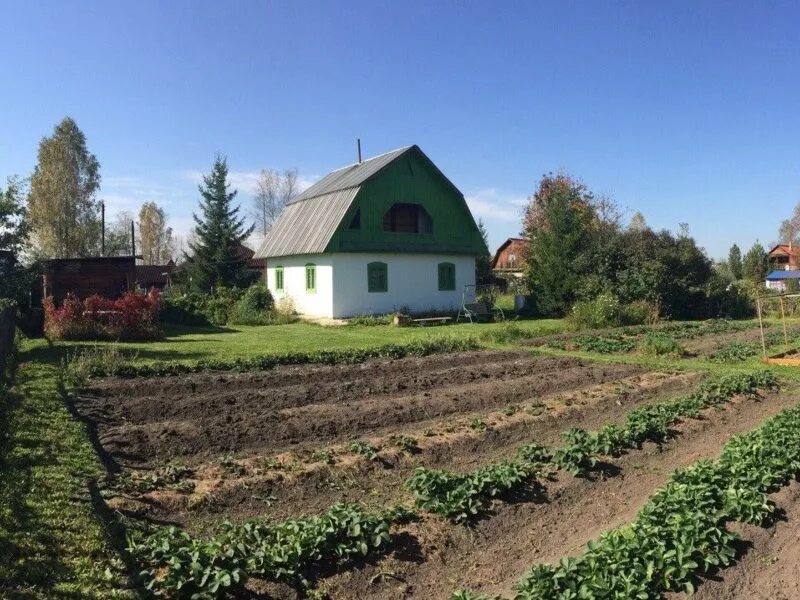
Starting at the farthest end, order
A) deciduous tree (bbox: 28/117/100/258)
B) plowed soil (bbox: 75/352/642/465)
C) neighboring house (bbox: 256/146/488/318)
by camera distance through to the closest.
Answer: deciduous tree (bbox: 28/117/100/258), neighboring house (bbox: 256/146/488/318), plowed soil (bbox: 75/352/642/465)

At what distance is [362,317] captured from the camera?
2373 centimetres

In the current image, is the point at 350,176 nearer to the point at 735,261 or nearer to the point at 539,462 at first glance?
the point at 539,462

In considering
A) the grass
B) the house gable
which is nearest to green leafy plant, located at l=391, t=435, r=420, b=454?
the grass

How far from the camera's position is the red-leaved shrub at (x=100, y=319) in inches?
654

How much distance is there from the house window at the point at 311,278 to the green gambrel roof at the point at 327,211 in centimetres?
67

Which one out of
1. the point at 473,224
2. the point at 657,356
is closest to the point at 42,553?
the point at 657,356

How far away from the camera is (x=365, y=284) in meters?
25.2

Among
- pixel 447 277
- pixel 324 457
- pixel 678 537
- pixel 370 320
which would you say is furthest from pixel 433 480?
pixel 447 277

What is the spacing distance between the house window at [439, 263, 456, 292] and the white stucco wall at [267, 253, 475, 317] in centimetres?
19

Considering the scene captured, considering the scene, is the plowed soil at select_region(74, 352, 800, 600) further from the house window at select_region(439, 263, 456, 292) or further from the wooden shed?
the house window at select_region(439, 263, 456, 292)

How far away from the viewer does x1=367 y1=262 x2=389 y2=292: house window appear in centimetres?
2534

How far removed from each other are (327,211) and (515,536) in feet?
73.0

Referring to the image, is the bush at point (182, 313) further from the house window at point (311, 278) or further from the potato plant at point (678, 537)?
the potato plant at point (678, 537)

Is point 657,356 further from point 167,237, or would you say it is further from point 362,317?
point 167,237
